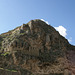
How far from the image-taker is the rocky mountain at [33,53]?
53.8 ft

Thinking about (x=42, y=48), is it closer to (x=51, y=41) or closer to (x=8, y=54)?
(x=51, y=41)

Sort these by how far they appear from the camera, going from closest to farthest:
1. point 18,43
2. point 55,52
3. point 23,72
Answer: point 23,72
point 18,43
point 55,52

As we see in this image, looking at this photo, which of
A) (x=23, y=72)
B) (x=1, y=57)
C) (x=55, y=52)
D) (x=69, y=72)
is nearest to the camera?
(x=23, y=72)

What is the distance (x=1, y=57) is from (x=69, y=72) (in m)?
12.4

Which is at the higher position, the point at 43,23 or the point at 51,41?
the point at 43,23

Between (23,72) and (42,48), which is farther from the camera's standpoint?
(42,48)

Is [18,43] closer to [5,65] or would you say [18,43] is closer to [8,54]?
[8,54]

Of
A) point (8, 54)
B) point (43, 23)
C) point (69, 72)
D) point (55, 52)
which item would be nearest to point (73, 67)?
point (69, 72)

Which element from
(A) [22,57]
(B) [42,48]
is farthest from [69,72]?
(A) [22,57]

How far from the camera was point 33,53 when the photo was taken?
1834 centimetres

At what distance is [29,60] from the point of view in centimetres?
1716

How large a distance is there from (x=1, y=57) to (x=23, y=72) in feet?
14.1

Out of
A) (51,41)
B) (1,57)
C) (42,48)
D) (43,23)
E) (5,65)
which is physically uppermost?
(43,23)

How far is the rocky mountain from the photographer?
16.4m
